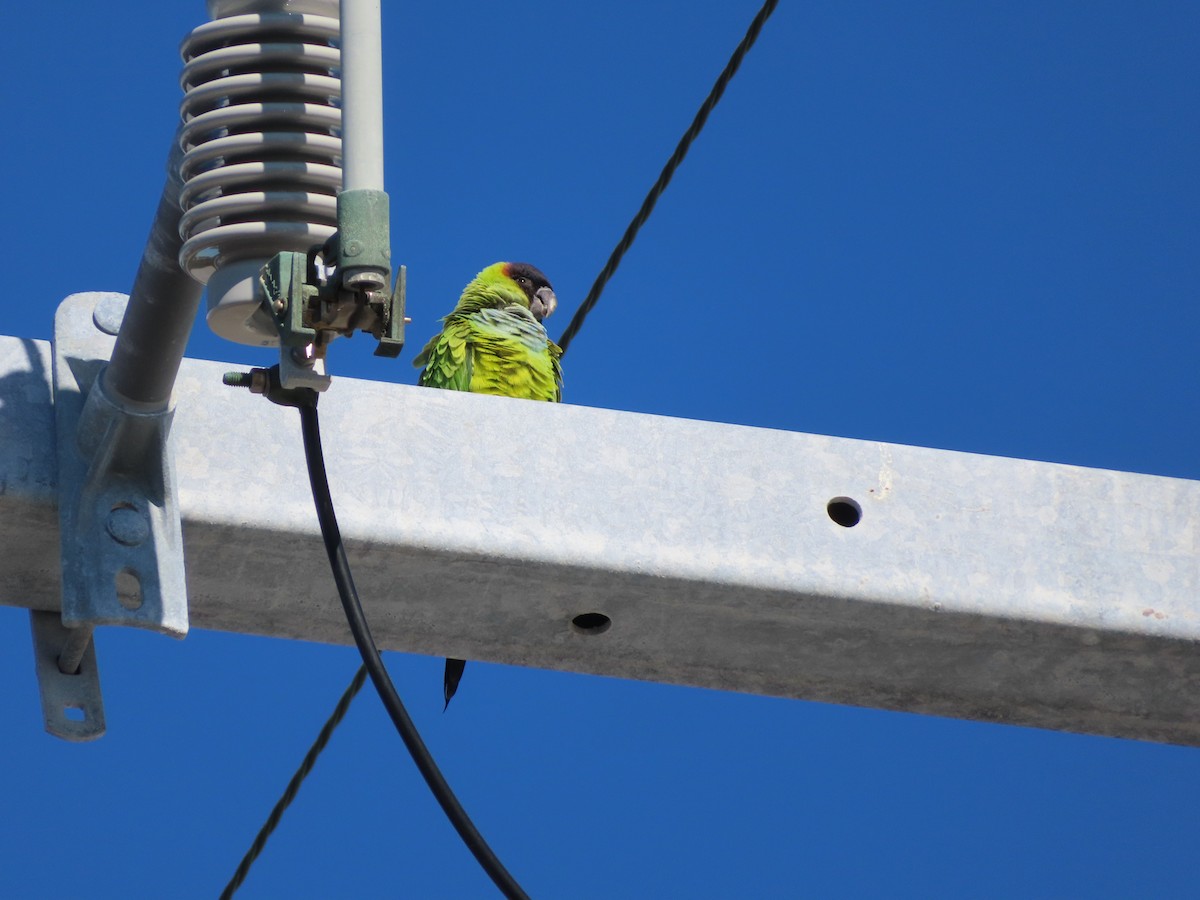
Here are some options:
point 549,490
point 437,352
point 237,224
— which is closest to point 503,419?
point 549,490

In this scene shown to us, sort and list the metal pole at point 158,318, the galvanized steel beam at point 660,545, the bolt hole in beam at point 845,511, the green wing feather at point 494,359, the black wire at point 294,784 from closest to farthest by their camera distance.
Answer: the metal pole at point 158,318, the galvanized steel beam at point 660,545, the bolt hole in beam at point 845,511, the black wire at point 294,784, the green wing feather at point 494,359

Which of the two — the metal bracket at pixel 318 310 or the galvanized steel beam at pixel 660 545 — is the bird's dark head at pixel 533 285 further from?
the metal bracket at pixel 318 310

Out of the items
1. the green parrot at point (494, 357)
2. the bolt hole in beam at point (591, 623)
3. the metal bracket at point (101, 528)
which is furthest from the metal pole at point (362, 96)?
the green parrot at point (494, 357)

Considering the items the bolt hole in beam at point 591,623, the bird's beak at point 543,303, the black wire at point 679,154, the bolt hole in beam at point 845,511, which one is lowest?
the bolt hole in beam at point 591,623

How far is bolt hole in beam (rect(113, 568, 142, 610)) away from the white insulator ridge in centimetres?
41

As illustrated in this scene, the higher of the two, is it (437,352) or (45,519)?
(437,352)

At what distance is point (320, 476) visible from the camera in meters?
1.78

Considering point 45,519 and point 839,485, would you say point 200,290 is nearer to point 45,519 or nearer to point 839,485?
point 45,519

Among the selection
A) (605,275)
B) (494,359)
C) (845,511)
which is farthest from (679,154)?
(494,359)

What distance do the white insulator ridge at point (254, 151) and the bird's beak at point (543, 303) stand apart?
5485mm

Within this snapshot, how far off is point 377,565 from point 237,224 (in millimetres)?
630

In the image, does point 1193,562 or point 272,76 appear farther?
point 1193,562

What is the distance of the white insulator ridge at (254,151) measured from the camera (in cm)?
187

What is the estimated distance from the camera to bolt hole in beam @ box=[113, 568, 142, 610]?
2.16 metres
